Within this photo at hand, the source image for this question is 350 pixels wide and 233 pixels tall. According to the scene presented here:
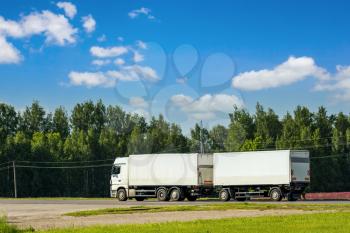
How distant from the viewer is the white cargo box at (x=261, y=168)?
42.2m

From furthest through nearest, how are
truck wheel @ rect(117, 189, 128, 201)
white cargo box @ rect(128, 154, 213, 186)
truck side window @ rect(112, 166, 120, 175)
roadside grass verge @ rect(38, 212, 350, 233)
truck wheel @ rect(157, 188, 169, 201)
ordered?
1. truck side window @ rect(112, 166, 120, 175)
2. truck wheel @ rect(117, 189, 128, 201)
3. truck wheel @ rect(157, 188, 169, 201)
4. white cargo box @ rect(128, 154, 213, 186)
5. roadside grass verge @ rect(38, 212, 350, 233)

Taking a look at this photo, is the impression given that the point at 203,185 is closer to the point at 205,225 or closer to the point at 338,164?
the point at 205,225

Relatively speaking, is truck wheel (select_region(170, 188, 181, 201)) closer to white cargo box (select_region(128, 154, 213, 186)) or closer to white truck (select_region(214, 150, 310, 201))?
white cargo box (select_region(128, 154, 213, 186))

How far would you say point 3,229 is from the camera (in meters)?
18.2

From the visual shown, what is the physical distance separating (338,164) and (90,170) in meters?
43.0

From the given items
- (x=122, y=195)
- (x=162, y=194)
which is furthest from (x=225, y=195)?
(x=122, y=195)

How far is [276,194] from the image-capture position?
42.4 metres

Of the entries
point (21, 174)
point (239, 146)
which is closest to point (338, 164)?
point (239, 146)

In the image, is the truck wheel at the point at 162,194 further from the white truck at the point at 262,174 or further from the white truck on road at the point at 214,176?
the white truck at the point at 262,174

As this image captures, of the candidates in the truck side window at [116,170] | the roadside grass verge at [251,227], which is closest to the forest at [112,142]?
the truck side window at [116,170]

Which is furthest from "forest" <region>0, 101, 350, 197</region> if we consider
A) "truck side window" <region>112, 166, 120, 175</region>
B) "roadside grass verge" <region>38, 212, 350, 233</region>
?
"roadside grass verge" <region>38, 212, 350, 233</region>

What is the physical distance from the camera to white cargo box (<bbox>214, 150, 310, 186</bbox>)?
42.2 m

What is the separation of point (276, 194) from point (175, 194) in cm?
783

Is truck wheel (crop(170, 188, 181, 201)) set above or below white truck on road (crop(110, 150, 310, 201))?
below
